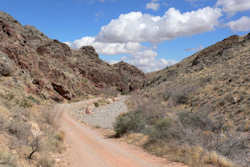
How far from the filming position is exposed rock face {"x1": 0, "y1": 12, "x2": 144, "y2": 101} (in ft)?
121

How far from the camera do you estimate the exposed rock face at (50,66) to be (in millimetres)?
36938

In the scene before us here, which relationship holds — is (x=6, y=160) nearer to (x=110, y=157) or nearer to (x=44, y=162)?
(x=44, y=162)

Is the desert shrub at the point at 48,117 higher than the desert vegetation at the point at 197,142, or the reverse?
the desert shrub at the point at 48,117

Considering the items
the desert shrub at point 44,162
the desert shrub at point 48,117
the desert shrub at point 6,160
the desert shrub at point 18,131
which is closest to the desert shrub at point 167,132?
the desert shrub at point 44,162

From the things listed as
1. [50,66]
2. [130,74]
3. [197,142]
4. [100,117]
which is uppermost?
[130,74]

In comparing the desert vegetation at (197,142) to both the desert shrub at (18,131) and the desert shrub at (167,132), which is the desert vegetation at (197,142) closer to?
the desert shrub at (167,132)

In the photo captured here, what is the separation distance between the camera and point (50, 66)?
5028cm

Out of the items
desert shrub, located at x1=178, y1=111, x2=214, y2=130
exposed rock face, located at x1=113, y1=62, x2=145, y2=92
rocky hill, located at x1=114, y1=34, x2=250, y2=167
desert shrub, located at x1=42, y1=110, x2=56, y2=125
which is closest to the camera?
rocky hill, located at x1=114, y1=34, x2=250, y2=167

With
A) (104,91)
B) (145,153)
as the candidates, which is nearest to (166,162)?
(145,153)

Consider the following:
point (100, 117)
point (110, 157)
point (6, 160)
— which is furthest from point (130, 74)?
point (6, 160)

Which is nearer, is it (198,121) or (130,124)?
(198,121)

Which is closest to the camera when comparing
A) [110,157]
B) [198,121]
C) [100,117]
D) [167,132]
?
[110,157]

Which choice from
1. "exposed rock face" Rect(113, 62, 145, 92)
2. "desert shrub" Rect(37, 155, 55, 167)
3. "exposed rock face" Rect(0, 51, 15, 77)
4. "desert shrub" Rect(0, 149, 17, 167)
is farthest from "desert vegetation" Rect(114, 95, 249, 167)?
"exposed rock face" Rect(113, 62, 145, 92)

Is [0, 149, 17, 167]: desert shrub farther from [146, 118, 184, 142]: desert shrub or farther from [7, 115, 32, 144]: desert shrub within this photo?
[146, 118, 184, 142]: desert shrub
